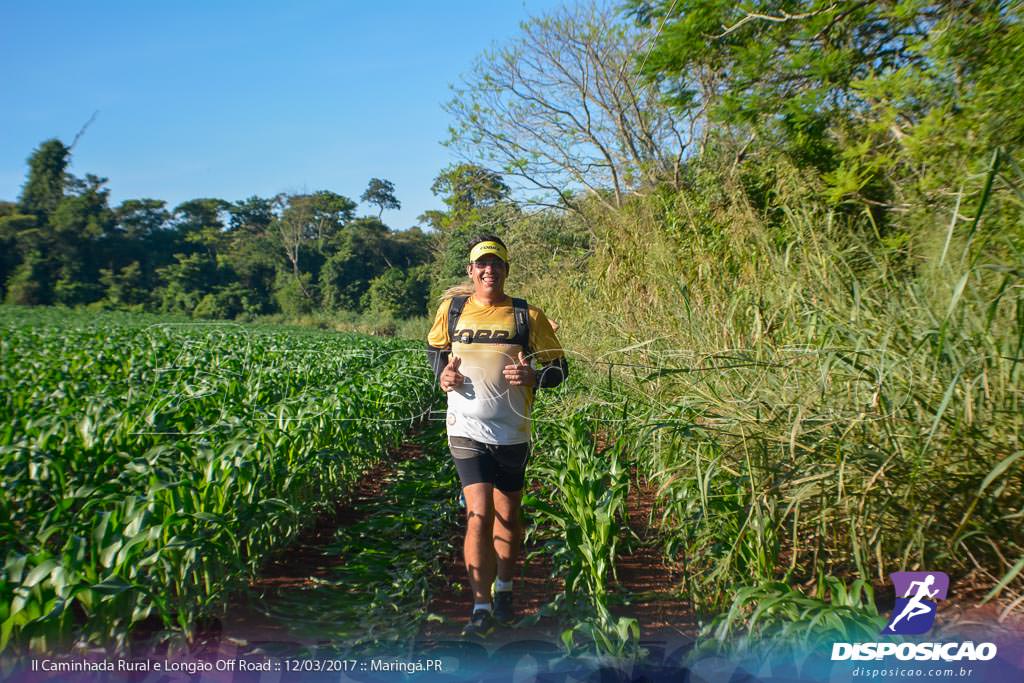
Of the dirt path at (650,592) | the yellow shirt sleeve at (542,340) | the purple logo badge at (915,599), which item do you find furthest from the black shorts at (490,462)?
the purple logo badge at (915,599)

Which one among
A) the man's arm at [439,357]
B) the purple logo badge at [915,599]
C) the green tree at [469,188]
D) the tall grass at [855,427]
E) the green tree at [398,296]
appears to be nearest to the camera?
the purple logo badge at [915,599]

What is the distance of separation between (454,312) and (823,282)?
6.99 feet

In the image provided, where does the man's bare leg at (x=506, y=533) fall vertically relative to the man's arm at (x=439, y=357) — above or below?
below

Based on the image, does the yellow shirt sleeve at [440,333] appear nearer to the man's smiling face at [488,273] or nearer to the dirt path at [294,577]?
the man's smiling face at [488,273]

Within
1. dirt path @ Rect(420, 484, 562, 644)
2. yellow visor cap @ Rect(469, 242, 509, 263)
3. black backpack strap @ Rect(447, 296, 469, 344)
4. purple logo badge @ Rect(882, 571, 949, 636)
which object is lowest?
dirt path @ Rect(420, 484, 562, 644)

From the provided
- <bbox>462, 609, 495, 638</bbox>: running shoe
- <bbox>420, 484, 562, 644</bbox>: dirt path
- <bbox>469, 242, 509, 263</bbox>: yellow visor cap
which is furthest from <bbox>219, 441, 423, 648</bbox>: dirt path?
<bbox>469, 242, 509, 263</bbox>: yellow visor cap

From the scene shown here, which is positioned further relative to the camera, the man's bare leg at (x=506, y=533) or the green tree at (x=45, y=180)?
the green tree at (x=45, y=180)

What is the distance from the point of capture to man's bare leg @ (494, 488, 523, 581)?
10.7ft

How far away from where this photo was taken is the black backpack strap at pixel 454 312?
3.30 m

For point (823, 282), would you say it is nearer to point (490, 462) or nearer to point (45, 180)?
point (490, 462)

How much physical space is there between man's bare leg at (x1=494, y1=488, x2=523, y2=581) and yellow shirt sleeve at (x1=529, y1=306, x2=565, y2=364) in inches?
28.2

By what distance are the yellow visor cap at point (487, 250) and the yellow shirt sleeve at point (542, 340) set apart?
338mm

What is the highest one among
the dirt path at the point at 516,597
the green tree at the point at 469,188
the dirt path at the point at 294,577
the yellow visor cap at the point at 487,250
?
the green tree at the point at 469,188

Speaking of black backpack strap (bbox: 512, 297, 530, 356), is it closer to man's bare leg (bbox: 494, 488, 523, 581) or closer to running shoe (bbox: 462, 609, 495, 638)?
man's bare leg (bbox: 494, 488, 523, 581)
